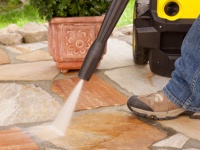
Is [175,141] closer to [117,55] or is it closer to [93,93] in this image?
[93,93]

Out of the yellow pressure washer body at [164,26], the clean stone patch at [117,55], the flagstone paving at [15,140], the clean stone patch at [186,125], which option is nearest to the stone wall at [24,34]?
the clean stone patch at [117,55]

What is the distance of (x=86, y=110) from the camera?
1849 mm

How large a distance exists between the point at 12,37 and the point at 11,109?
1209 mm

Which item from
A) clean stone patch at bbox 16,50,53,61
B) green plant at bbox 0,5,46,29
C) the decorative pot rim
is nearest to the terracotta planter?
the decorative pot rim

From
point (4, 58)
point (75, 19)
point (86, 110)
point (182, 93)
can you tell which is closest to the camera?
point (182, 93)

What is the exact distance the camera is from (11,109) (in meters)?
1.85

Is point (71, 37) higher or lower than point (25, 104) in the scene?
higher

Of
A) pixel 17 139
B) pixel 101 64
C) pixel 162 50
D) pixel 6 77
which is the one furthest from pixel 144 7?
pixel 17 139

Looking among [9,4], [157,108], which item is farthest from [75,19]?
[9,4]

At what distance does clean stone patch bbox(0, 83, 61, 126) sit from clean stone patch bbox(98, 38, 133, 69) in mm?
481

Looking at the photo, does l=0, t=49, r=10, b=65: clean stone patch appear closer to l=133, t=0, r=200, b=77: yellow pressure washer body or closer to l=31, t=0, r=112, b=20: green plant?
l=31, t=0, r=112, b=20: green plant

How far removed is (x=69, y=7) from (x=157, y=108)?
0.75 m

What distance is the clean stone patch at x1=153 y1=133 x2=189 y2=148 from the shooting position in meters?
1.54

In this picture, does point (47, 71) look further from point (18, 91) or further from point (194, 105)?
point (194, 105)
